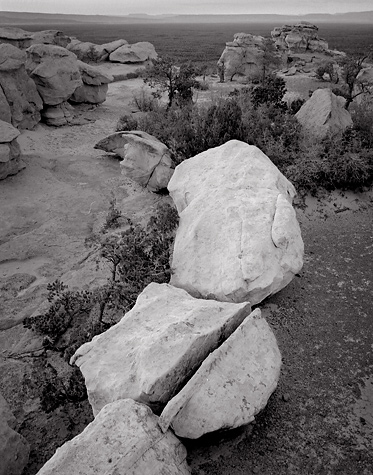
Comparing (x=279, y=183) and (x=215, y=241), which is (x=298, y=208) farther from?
(x=215, y=241)

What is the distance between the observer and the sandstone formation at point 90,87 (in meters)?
16.4

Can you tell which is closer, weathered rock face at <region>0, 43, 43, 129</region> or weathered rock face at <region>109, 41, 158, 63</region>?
weathered rock face at <region>0, 43, 43, 129</region>

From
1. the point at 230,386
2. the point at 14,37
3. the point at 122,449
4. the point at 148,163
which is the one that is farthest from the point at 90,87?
the point at 122,449

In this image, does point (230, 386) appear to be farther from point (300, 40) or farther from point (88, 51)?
point (300, 40)

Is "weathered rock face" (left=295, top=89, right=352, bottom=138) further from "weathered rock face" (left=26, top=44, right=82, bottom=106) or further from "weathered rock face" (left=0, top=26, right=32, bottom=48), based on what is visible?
"weathered rock face" (left=0, top=26, right=32, bottom=48)

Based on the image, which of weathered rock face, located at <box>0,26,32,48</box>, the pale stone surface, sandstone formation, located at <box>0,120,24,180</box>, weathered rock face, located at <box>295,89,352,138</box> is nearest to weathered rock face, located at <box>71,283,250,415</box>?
the pale stone surface

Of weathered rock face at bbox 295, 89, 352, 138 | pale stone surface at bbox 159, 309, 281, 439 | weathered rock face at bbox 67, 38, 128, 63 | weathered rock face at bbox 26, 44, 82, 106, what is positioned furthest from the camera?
weathered rock face at bbox 67, 38, 128, 63

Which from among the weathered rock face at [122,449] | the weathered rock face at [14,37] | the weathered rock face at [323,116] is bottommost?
the weathered rock face at [122,449]

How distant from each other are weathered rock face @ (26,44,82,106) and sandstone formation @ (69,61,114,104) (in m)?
1.27

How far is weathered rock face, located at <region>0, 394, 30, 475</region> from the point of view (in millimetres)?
3703

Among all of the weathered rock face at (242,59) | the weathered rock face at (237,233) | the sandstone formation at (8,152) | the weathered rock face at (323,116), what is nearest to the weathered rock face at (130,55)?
the weathered rock face at (242,59)

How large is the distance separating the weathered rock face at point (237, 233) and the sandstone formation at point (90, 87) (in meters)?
10.9

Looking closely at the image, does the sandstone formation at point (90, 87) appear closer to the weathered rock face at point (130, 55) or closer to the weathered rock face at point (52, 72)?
the weathered rock face at point (52, 72)

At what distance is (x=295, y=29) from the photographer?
1526 inches
